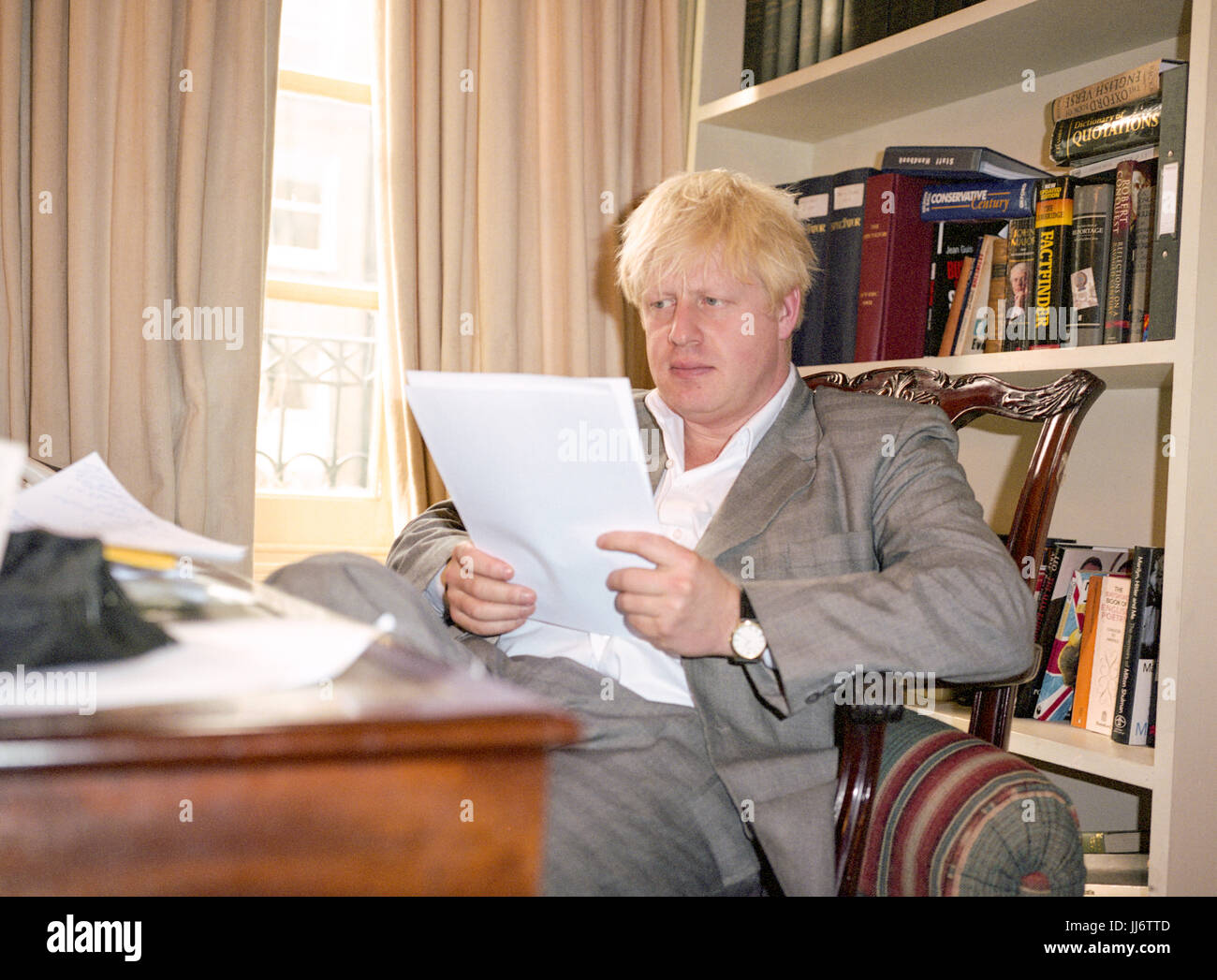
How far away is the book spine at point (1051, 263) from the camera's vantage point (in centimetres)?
153

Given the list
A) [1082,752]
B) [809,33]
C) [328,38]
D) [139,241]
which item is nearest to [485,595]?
[1082,752]

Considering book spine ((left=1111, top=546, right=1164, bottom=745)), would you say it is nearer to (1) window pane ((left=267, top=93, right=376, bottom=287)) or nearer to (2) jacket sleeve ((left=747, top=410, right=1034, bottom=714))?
(2) jacket sleeve ((left=747, top=410, right=1034, bottom=714))

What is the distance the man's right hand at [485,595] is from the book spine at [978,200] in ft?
3.36

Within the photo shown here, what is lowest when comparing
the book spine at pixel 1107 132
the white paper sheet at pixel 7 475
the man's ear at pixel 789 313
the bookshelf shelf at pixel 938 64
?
the white paper sheet at pixel 7 475

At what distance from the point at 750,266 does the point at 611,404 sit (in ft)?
1.93

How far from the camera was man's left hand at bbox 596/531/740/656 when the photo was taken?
0.94 meters

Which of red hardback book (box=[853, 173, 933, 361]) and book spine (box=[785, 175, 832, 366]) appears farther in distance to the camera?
book spine (box=[785, 175, 832, 366])

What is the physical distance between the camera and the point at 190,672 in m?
0.52

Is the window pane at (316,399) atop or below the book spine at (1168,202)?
below

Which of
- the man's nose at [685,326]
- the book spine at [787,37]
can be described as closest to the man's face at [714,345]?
the man's nose at [685,326]

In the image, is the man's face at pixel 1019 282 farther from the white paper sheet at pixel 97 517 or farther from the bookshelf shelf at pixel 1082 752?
the white paper sheet at pixel 97 517

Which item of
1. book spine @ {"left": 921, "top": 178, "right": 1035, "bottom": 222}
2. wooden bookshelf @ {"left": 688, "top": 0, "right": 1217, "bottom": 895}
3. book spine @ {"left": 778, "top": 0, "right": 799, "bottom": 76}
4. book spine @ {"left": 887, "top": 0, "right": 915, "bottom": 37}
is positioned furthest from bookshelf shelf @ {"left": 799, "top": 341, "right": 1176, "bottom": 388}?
book spine @ {"left": 778, "top": 0, "right": 799, "bottom": 76}

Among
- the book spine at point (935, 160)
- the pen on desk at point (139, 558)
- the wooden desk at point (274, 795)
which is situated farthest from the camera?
the book spine at point (935, 160)

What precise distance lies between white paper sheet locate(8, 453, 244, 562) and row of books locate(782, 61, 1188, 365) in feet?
4.05
